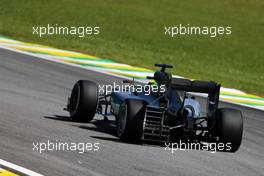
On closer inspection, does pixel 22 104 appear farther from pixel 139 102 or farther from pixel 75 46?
pixel 75 46

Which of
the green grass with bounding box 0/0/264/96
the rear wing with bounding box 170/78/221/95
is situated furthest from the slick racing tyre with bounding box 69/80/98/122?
the green grass with bounding box 0/0/264/96

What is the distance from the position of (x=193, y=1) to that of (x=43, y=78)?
20.9 metres

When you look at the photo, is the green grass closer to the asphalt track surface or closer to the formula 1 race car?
the asphalt track surface

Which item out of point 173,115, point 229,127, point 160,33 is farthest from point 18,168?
point 160,33

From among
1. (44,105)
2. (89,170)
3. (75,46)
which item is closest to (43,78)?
(44,105)

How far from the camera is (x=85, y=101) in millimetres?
12938

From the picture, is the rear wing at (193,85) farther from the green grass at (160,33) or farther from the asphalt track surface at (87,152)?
the green grass at (160,33)

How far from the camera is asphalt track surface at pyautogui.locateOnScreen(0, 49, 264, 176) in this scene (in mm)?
10000

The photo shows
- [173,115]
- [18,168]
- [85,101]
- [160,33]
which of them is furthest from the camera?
[160,33]

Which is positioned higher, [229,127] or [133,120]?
[133,120]

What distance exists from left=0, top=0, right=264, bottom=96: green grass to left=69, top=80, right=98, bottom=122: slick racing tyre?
9020mm

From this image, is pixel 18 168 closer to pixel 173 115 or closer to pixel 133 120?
pixel 133 120

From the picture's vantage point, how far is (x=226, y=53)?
93.4 ft

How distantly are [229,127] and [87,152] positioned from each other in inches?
95.6
